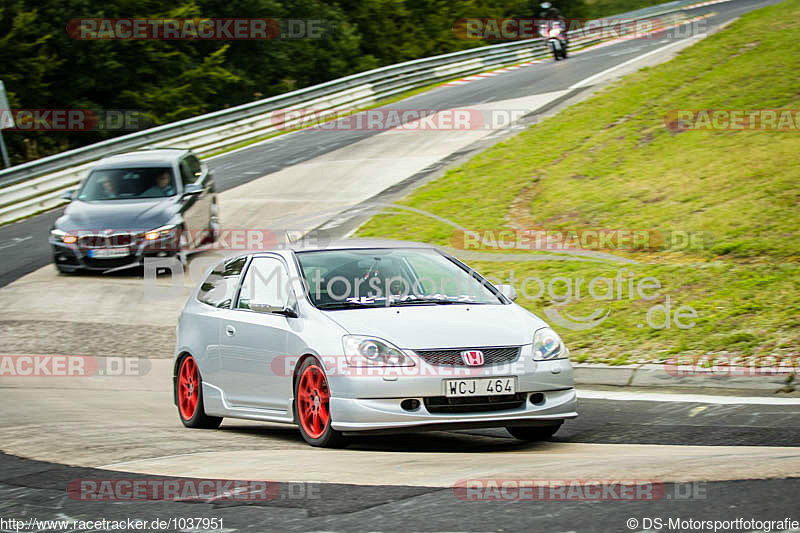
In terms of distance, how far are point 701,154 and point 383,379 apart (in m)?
12.0

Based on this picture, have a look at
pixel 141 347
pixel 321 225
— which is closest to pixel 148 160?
pixel 321 225

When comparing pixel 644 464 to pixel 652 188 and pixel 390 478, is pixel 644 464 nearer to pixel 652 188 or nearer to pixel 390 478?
pixel 390 478

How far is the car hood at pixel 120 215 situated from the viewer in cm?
1678

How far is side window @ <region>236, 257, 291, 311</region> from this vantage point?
8133mm

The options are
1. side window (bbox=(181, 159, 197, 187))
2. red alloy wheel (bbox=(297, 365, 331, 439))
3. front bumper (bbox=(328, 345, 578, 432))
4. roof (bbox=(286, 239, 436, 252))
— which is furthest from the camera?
side window (bbox=(181, 159, 197, 187))

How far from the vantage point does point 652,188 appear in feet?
54.0

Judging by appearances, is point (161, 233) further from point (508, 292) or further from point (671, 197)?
point (508, 292)

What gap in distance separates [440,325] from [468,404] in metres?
0.61
